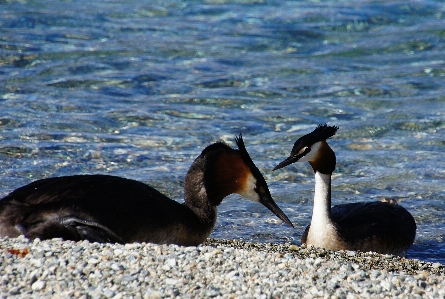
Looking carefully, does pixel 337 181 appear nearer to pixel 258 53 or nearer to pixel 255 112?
pixel 255 112

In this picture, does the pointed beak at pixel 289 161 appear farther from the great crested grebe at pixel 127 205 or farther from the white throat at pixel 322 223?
the great crested grebe at pixel 127 205

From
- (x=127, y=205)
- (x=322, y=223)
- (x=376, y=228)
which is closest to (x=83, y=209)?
(x=127, y=205)

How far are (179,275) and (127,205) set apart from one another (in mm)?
1549

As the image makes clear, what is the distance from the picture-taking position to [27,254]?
5562mm

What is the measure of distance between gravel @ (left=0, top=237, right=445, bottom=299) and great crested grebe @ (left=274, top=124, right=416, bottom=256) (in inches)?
76.0

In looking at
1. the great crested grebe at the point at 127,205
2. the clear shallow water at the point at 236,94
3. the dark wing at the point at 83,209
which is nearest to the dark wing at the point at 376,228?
the clear shallow water at the point at 236,94

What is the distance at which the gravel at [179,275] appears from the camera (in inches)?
196

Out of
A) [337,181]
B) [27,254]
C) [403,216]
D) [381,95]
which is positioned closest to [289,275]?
[27,254]

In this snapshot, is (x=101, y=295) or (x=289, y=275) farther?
(x=289, y=275)

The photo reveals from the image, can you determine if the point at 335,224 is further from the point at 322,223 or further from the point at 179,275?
the point at 179,275

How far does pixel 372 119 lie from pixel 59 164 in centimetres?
481

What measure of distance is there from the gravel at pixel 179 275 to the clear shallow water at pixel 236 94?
99.0 inches

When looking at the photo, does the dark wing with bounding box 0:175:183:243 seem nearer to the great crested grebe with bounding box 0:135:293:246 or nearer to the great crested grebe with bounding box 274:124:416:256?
the great crested grebe with bounding box 0:135:293:246

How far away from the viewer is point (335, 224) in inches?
307
